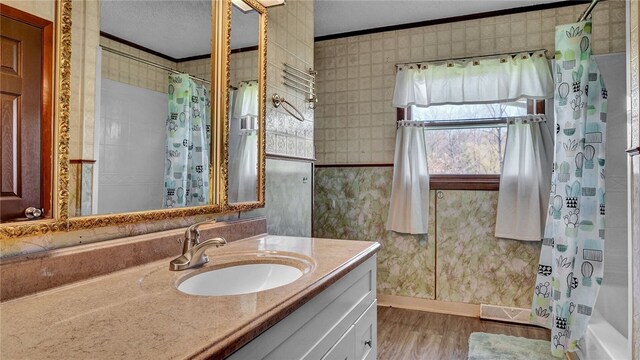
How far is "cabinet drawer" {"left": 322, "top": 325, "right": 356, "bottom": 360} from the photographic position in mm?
1093

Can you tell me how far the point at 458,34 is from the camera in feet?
9.84

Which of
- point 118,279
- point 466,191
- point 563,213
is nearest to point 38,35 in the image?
point 118,279

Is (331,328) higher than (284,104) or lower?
lower

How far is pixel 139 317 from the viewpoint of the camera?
0.73 m

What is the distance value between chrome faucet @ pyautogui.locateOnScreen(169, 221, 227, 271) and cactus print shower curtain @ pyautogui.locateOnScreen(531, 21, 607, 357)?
1.95 meters

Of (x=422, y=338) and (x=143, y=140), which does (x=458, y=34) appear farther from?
(x=143, y=140)

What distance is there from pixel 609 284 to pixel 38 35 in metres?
3.03

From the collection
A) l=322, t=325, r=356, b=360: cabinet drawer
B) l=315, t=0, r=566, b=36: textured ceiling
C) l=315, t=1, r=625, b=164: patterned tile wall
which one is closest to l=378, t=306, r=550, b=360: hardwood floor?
l=322, t=325, r=356, b=360: cabinet drawer

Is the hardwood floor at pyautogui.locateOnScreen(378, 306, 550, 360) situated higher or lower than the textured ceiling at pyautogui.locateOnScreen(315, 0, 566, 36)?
lower

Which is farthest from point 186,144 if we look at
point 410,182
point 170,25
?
point 410,182

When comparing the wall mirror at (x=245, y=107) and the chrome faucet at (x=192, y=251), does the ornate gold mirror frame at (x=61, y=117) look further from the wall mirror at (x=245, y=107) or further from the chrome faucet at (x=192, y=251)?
the wall mirror at (x=245, y=107)

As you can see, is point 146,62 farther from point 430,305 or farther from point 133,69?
point 430,305

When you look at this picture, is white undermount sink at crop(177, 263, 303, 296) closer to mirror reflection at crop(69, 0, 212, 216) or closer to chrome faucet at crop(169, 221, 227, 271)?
chrome faucet at crop(169, 221, 227, 271)

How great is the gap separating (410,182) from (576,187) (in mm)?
1174
